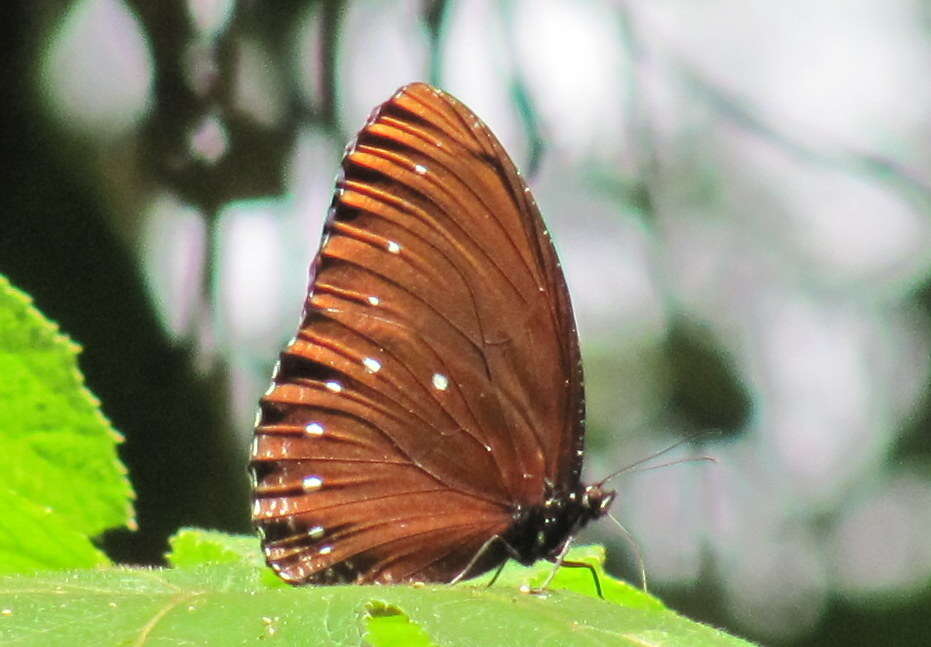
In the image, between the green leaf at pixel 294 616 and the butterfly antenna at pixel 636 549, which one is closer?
the green leaf at pixel 294 616

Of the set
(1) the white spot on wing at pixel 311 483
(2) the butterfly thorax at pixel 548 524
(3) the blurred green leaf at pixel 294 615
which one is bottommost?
(3) the blurred green leaf at pixel 294 615

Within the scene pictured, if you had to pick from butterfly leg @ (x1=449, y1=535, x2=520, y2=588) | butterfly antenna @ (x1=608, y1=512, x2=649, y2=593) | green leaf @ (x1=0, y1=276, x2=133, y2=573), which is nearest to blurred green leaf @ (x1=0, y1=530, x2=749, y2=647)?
green leaf @ (x1=0, y1=276, x2=133, y2=573)

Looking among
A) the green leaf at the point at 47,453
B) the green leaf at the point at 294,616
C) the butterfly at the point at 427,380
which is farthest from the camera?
the butterfly at the point at 427,380

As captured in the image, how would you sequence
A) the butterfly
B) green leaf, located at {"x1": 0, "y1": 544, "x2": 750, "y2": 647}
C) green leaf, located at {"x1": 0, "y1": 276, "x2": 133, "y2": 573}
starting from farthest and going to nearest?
the butterfly → green leaf, located at {"x1": 0, "y1": 276, "x2": 133, "y2": 573} → green leaf, located at {"x1": 0, "y1": 544, "x2": 750, "y2": 647}

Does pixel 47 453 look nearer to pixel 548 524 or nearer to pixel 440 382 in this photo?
pixel 440 382

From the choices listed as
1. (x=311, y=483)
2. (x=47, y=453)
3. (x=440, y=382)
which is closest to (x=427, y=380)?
(x=440, y=382)

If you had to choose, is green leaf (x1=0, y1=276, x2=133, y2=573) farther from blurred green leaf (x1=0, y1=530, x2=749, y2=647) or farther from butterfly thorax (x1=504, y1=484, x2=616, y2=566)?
butterfly thorax (x1=504, y1=484, x2=616, y2=566)

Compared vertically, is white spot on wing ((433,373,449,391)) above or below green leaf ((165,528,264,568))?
above

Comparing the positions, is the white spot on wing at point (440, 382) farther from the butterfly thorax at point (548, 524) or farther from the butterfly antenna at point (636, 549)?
the butterfly antenna at point (636, 549)

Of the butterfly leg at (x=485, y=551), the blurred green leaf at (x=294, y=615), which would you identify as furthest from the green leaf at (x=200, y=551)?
the blurred green leaf at (x=294, y=615)
